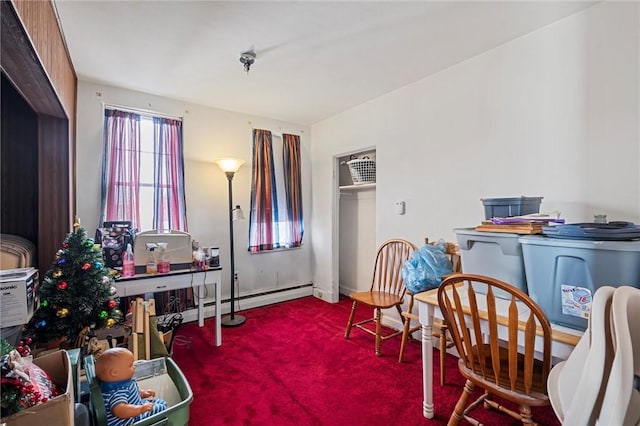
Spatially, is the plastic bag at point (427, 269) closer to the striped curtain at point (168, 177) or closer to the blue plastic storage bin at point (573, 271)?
the blue plastic storage bin at point (573, 271)

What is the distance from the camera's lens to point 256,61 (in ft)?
8.07

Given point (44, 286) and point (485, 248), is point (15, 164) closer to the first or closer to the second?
point (44, 286)

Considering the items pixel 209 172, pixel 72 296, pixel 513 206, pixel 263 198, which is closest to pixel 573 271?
pixel 513 206

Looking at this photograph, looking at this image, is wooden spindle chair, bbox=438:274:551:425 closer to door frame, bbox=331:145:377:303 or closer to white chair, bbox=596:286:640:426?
white chair, bbox=596:286:640:426

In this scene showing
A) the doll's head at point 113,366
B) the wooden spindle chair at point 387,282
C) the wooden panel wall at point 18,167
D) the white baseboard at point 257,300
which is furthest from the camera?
the white baseboard at point 257,300

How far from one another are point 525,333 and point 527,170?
128 cm

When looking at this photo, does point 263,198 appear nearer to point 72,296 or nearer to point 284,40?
point 284,40

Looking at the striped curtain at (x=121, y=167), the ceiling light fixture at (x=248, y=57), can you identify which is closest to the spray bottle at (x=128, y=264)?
the striped curtain at (x=121, y=167)

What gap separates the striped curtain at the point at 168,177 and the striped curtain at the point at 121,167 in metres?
0.17

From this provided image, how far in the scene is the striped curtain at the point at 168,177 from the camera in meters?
3.17

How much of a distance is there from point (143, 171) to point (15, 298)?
1.83m

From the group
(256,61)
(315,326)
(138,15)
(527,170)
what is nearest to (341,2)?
(256,61)

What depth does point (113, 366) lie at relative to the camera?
4.40ft

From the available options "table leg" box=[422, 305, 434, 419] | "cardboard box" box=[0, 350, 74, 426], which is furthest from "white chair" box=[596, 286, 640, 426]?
"cardboard box" box=[0, 350, 74, 426]
